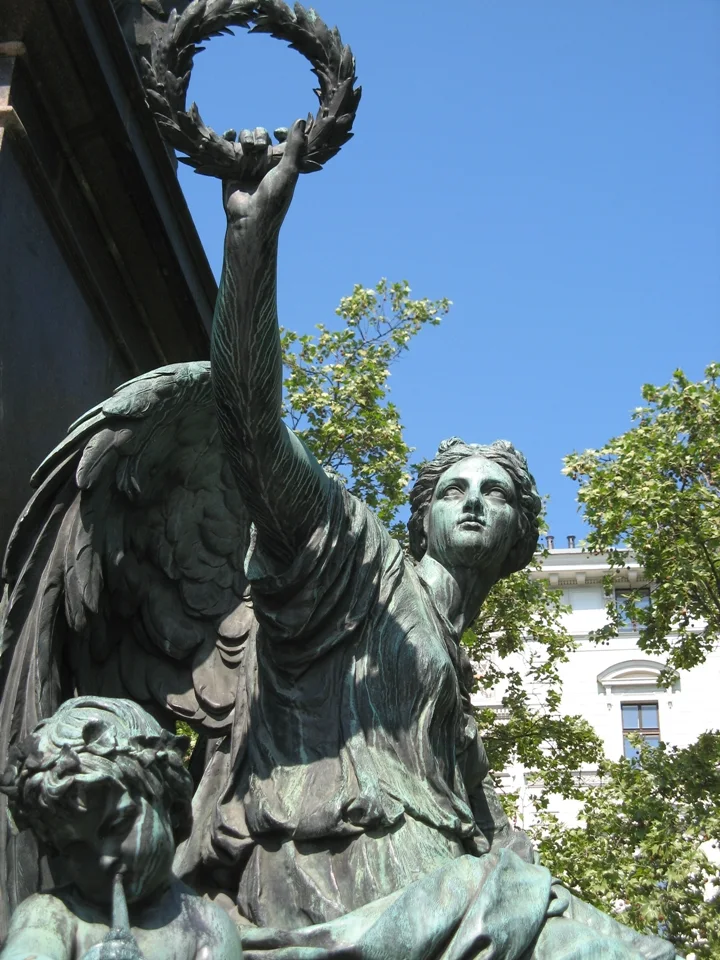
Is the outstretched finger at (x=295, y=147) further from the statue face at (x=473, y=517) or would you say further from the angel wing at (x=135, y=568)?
the statue face at (x=473, y=517)

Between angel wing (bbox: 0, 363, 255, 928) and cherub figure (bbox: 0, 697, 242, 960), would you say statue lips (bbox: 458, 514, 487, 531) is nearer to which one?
angel wing (bbox: 0, 363, 255, 928)

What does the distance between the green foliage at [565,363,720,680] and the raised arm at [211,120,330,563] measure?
530 inches

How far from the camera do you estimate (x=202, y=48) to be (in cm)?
384

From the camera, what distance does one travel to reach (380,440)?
17250 mm

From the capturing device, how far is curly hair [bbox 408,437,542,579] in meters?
4.74

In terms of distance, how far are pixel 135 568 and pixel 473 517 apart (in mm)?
1078

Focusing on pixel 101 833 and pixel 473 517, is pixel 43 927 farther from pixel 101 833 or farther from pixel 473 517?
pixel 473 517

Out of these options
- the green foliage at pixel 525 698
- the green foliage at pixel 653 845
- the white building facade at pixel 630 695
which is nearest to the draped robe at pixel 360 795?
the green foliage at pixel 653 845

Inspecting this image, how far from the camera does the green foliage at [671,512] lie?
1700cm

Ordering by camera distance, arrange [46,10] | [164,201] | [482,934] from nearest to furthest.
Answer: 1. [482,934]
2. [46,10]
3. [164,201]

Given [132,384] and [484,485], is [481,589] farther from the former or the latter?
[132,384]

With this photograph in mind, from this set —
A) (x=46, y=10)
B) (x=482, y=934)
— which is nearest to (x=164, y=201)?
(x=46, y=10)

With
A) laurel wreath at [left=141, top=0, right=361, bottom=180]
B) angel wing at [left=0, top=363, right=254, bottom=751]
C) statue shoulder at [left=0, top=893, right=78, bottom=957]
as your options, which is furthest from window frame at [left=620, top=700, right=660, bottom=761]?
statue shoulder at [left=0, top=893, right=78, bottom=957]

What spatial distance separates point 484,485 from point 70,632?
1.43 m
